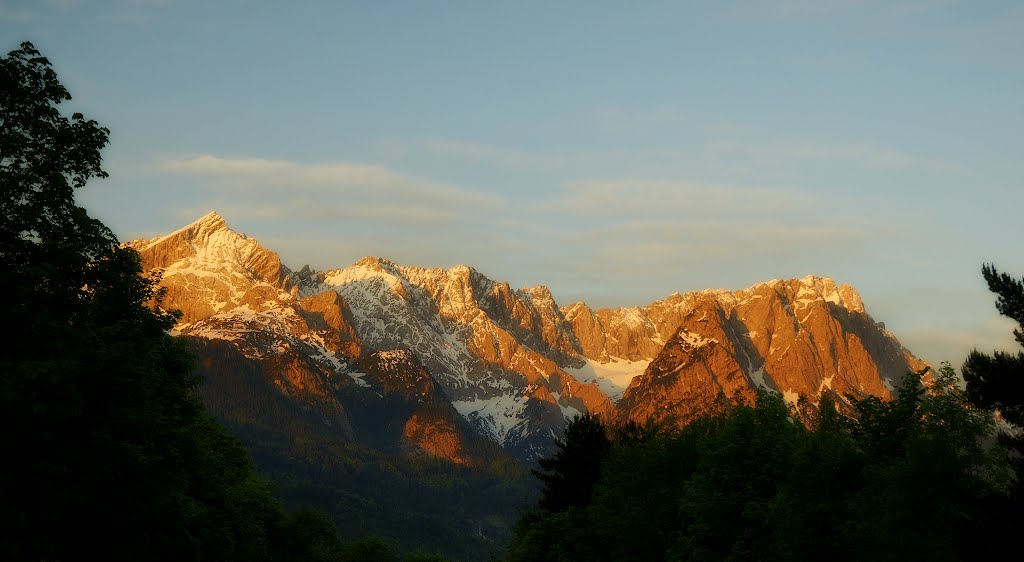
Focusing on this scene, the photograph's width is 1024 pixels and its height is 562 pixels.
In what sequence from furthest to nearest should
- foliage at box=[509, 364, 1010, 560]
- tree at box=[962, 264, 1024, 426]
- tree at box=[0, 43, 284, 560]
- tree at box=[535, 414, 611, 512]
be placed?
tree at box=[535, 414, 611, 512]
foliage at box=[509, 364, 1010, 560]
tree at box=[962, 264, 1024, 426]
tree at box=[0, 43, 284, 560]

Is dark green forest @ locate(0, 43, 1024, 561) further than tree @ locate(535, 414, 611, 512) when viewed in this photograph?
No

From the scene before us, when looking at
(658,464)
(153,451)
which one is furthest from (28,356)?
(658,464)

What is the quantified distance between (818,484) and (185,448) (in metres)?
34.7

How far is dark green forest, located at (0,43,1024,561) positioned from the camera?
39938 mm

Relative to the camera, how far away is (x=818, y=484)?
6838cm

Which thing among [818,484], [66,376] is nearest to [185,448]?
[66,376]

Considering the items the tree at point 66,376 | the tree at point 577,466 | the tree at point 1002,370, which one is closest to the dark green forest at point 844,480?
the tree at point 1002,370

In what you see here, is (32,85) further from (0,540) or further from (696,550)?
(696,550)

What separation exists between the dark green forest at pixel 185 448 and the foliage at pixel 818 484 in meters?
0.14

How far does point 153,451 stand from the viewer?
4719cm

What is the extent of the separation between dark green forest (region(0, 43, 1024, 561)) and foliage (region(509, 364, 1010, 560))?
0.14 metres

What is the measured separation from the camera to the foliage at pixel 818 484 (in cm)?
5794

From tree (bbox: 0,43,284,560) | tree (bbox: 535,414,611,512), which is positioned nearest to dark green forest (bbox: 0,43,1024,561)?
tree (bbox: 0,43,284,560)

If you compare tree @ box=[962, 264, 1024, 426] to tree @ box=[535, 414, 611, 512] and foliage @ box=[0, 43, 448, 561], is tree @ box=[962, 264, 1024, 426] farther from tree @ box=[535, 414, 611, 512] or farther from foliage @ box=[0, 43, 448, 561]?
tree @ box=[535, 414, 611, 512]
